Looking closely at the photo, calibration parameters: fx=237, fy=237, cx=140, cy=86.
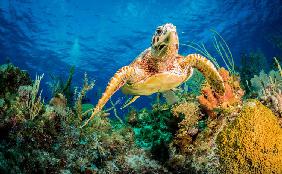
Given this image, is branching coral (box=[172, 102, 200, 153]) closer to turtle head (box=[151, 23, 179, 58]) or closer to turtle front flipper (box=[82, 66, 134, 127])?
turtle head (box=[151, 23, 179, 58])

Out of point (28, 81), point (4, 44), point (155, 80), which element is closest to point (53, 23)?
point (4, 44)

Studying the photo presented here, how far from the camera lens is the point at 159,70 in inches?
163

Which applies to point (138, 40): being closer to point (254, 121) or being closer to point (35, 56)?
point (35, 56)

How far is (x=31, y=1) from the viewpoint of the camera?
20.8 meters

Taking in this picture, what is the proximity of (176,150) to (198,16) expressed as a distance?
21332 mm

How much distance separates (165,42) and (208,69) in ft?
3.14

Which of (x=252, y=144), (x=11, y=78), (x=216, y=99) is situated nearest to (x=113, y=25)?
(x=11, y=78)

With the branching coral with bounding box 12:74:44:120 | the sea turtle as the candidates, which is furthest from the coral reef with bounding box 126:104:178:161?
the branching coral with bounding box 12:74:44:120

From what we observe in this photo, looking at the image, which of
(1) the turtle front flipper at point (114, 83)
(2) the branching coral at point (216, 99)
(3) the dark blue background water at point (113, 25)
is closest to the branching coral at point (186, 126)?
(2) the branching coral at point (216, 99)

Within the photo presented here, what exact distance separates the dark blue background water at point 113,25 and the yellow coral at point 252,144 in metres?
19.2

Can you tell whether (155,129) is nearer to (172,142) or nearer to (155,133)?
(155,133)

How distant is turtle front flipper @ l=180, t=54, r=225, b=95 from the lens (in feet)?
12.8

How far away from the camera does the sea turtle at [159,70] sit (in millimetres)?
3807

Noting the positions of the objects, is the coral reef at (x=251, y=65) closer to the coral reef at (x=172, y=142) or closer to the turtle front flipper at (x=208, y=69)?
the turtle front flipper at (x=208, y=69)
